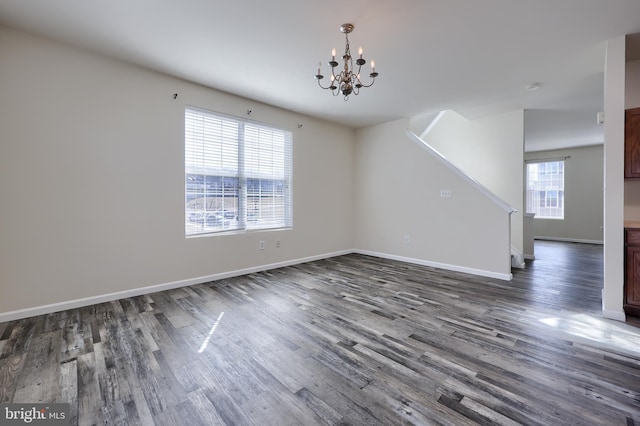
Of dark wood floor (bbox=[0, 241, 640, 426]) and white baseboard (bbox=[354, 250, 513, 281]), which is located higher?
white baseboard (bbox=[354, 250, 513, 281])

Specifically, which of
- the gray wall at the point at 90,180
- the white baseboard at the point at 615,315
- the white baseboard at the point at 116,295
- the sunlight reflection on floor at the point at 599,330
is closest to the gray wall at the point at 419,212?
the white baseboard at the point at 615,315

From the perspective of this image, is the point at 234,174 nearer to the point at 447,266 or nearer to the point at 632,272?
the point at 447,266

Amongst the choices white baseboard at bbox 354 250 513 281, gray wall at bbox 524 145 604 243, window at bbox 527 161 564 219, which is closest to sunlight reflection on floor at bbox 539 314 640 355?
white baseboard at bbox 354 250 513 281

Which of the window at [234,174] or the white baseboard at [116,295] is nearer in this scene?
the white baseboard at [116,295]

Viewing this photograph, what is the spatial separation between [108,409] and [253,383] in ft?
2.62

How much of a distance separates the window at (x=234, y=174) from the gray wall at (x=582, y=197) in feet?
27.2

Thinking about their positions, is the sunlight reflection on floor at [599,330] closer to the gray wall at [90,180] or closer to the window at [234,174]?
the window at [234,174]

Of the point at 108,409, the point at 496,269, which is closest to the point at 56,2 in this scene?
the point at 108,409

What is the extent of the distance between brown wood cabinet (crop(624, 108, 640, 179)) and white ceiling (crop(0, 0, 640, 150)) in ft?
2.59

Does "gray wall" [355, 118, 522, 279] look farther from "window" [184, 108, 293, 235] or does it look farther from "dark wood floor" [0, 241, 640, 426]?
"window" [184, 108, 293, 235]

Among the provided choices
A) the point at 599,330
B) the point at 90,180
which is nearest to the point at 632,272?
the point at 599,330

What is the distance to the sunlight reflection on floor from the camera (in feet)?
7.52

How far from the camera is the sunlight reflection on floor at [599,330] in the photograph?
2292 mm

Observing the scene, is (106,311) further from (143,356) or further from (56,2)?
(56,2)
